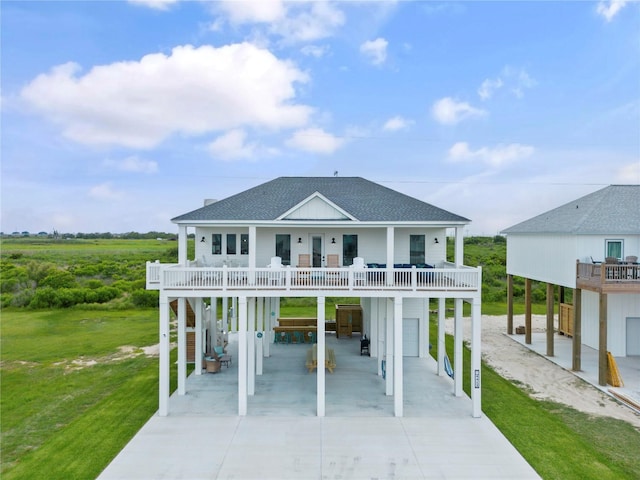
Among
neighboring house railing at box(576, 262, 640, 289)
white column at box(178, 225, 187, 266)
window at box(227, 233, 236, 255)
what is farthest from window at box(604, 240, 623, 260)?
white column at box(178, 225, 187, 266)

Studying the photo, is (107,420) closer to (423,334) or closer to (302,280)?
(302,280)

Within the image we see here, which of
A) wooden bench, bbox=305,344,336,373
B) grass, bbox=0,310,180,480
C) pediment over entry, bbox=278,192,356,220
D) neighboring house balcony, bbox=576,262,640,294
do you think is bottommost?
grass, bbox=0,310,180,480

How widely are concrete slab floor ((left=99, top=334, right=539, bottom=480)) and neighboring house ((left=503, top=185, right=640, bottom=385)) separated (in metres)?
7.68

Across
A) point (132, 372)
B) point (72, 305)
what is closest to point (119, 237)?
point (72, 305)

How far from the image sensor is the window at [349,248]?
647 inches

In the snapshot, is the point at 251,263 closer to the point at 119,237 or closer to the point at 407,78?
the point at 407,78

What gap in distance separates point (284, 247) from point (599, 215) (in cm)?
1561

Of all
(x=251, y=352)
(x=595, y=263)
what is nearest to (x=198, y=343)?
(x=251, y=352)

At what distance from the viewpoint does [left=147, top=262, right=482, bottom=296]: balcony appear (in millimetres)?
12664

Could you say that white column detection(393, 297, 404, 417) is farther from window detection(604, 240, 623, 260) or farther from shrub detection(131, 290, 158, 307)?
shrub detection(131, 290, 158, 307)

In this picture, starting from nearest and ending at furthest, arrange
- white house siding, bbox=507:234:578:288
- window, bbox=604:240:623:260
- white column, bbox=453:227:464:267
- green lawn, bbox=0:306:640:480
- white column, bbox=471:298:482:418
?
green lawn, bbox=0:306:640:480, white column, bbox=471:298:482:418, white column, bbox=453:227:464:267, window, bbox=604:240:623:260, white house siding, bbox=507:234:578:288

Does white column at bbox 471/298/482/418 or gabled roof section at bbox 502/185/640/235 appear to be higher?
gabled roof section at bbox 502/185/640/235

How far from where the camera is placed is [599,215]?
59.8 ft

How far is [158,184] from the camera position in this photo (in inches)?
1350
